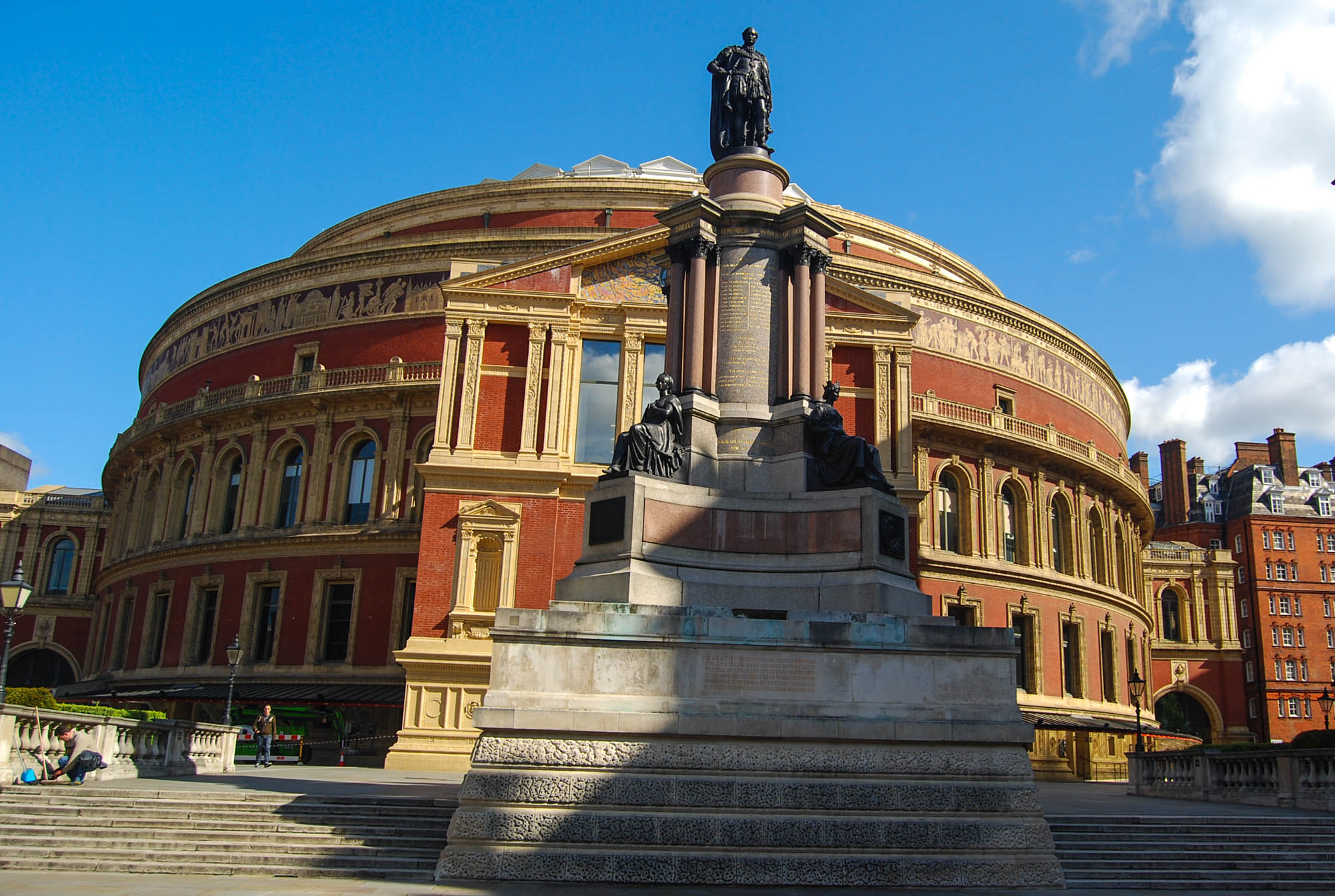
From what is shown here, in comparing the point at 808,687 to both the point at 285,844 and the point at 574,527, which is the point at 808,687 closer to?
the point at 285,844

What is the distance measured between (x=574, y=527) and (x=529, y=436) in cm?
292

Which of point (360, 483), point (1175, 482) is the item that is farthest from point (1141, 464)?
point (360, 483)

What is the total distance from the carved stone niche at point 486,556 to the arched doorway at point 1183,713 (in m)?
44.4

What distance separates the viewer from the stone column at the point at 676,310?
15.1m

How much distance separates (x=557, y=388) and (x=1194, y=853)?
70.7ft

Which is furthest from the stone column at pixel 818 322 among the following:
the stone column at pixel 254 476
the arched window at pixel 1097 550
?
the arched window at pixel 1097 550

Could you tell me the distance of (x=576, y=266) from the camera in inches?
1283

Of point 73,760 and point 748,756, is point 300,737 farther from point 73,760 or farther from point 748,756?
point 748,756

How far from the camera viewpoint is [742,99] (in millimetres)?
15969

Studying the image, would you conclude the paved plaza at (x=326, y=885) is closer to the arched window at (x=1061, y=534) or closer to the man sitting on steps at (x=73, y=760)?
the man sitting on steps at (x=73, y=760)

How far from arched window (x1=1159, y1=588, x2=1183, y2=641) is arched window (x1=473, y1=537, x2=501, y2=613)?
A: 153 ft

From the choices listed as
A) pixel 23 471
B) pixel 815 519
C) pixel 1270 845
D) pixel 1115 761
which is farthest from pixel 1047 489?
pixel 23 471

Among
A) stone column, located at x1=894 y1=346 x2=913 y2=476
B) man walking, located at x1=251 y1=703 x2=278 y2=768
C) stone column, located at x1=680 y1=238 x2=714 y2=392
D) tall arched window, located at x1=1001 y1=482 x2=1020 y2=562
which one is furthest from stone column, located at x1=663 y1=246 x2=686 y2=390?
tall arched window, located at x1=1001 y1=482 x2=1020 y2=562

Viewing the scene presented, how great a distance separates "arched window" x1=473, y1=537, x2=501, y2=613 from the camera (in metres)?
30.0
